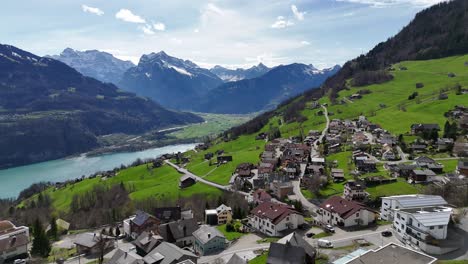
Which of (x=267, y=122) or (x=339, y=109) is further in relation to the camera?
(x=267, y=122)

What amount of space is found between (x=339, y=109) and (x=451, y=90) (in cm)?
4538

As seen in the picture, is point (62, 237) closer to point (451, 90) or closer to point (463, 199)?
point (463, 199)

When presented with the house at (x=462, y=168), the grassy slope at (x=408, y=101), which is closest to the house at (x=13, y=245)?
the house at (x=462, y=168)

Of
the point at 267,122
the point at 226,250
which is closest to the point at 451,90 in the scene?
the point at 267,122

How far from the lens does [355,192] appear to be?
242ft

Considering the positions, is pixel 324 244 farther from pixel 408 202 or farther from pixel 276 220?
pixel 408 202

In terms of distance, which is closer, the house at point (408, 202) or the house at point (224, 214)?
the house at point (408, 202)

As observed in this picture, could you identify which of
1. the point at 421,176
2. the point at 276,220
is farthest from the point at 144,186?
the point at 421,176

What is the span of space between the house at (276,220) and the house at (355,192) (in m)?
17.4

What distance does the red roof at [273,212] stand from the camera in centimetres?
5960

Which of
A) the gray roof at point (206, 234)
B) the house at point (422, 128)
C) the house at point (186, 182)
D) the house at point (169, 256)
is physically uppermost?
the house at point (422, 128)

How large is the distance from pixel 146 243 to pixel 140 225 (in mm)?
11291

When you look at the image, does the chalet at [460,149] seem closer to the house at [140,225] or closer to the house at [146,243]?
the house at [140,225]

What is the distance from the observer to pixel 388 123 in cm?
13250
